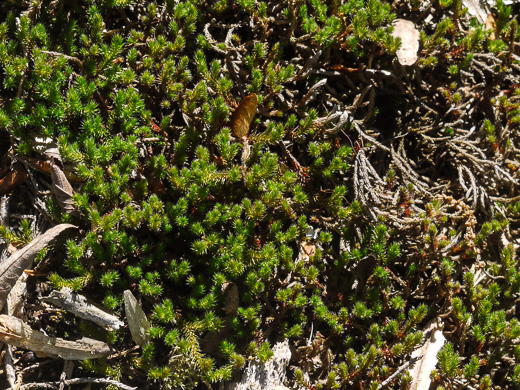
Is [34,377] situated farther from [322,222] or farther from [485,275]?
[485,275]

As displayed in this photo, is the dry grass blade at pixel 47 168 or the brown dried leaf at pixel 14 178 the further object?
the brown dried leaf at pixel 14 178

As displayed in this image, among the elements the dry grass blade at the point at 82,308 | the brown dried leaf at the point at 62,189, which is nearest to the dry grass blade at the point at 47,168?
the brown dried leaf at the point at 62,189

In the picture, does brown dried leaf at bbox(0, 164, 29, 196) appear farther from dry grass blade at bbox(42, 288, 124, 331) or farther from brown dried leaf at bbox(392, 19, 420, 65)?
brown dried leaf at bbox(392, 19, 420, 65)

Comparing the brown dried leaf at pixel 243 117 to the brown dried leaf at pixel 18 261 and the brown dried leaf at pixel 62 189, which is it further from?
the brown dried leaf at pixel 18 261

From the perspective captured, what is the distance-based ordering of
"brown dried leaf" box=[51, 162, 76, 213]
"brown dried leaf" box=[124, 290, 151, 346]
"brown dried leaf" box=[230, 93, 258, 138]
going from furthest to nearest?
"brown dried leaf" box=[230, 93, 258, 138] < "brown dried leaf" box=[51, 162, 76, 213] < "brown dried leaf" box=[124, 290, 151, 346]

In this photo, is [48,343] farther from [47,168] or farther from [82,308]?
[47,168]

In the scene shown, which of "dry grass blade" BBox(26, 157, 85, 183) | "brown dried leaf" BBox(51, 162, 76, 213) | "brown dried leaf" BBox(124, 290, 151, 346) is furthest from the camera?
"dry grass blade" BBox(26, 157, 85, 183)

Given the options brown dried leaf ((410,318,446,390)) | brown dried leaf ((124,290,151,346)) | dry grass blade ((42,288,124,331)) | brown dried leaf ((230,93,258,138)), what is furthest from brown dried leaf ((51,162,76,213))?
brown dried leaf ((410,318,446,390))
